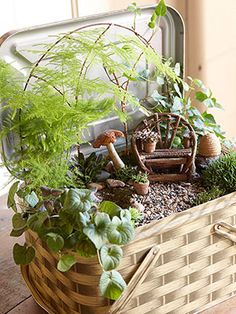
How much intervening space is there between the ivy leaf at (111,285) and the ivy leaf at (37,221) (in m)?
0.10

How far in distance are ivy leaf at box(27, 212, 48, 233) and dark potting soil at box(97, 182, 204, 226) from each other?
14 cm

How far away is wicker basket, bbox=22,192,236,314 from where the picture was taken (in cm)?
75

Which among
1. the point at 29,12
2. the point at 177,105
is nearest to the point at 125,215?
the point at 177,105

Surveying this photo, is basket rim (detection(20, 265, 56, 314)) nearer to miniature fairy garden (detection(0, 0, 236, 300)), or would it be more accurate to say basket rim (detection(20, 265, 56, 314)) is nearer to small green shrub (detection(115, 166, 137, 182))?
miniature fairy garden (detection(0, 0, 236, 300))

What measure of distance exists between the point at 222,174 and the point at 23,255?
328mm

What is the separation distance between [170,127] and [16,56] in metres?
0.31

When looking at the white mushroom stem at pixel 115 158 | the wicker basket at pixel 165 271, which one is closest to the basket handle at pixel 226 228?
the wicker basket at pixel 165 271

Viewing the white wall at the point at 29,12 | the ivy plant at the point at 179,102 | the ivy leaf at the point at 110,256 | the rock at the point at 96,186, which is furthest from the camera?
the white wall at the point at 29,12

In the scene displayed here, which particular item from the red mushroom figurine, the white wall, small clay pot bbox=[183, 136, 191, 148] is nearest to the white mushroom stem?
the red mushroom figurine

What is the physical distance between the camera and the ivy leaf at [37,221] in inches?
29.0

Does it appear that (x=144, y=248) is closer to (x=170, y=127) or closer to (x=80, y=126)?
(x=80, y=126)

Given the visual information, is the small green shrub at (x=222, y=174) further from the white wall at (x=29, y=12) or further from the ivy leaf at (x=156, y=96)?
the white wall at (x=29, y=12)

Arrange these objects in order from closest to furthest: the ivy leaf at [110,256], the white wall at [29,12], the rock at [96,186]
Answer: the ivy leaf at [110,256] → the rock at [96,186] → the white wall at [29,12]

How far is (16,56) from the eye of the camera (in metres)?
0.88
